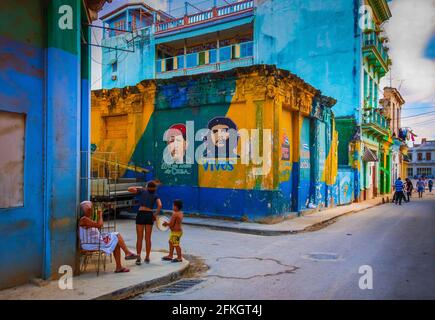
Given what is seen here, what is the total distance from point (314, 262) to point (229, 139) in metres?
6.90

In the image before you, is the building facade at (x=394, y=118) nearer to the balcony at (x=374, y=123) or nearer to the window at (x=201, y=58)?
the balcony at (x=374, y=123)

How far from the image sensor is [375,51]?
23781 mm

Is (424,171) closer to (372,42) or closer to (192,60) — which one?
(372,42)

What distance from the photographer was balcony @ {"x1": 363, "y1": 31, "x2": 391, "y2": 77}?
23.2 metres

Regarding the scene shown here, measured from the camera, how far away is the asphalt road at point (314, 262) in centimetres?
576

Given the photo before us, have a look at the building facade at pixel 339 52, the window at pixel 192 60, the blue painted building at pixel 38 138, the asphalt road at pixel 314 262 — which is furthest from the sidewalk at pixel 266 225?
the window at pixel 192 60

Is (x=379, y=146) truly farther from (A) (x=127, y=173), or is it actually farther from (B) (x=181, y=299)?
(B) (x=181, y=299)

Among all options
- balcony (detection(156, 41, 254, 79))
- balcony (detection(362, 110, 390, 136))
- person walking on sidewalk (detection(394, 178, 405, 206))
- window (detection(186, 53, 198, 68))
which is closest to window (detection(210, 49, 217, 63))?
balcony (detection(156, 41, 254, 79))

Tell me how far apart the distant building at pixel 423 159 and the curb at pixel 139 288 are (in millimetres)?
90088

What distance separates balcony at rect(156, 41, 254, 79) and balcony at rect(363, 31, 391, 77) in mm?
6906

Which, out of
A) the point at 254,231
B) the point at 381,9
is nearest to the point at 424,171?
the point at 381,9

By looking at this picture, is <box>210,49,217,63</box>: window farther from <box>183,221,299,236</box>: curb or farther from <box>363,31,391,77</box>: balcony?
<box>183,221,299,236</box>: curb
